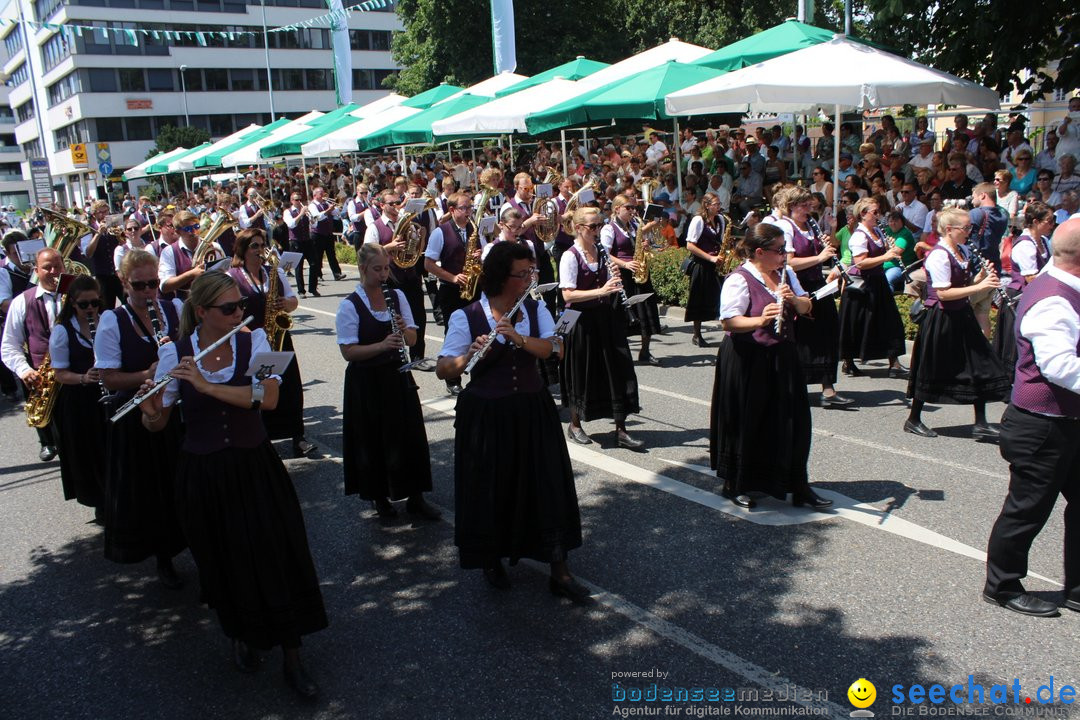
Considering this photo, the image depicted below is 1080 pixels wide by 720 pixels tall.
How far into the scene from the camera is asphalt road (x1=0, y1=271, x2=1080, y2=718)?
388cm

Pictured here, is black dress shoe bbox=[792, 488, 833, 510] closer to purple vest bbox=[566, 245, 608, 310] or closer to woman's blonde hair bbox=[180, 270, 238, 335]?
purple vest bbox=[566, 245, 608, 310]

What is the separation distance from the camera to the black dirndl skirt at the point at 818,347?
808cm

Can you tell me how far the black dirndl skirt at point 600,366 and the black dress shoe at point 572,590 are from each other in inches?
103

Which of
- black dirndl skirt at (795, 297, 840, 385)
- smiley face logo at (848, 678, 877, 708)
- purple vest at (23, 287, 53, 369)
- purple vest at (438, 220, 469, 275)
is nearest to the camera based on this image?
smiley face logo at (848, 678, 877, 708)

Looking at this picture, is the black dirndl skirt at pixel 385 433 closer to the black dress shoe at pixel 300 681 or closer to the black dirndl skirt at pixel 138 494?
the black dirndl skirt at pixel 138 494

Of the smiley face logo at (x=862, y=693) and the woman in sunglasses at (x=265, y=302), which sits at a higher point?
the woman in sunglasses at (x=265, y=302)

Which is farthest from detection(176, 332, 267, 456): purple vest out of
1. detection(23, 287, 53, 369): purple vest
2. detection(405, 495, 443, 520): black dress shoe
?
detection(23, 287, 53, 369): purple vest

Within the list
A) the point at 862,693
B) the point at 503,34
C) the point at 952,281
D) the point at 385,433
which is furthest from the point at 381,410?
the point at 503,34

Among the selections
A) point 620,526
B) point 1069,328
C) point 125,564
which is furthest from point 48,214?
point 1069,328

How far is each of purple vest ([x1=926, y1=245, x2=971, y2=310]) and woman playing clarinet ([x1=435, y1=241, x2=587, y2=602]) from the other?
3.75m

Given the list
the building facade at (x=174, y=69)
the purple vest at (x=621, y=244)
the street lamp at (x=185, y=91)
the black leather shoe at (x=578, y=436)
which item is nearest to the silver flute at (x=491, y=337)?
the black leather shoe at (x=578, y=436)

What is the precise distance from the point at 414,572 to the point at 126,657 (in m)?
1.54

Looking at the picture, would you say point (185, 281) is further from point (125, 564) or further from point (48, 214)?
point (125, 564)

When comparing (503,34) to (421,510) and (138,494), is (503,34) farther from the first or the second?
(138,494)
